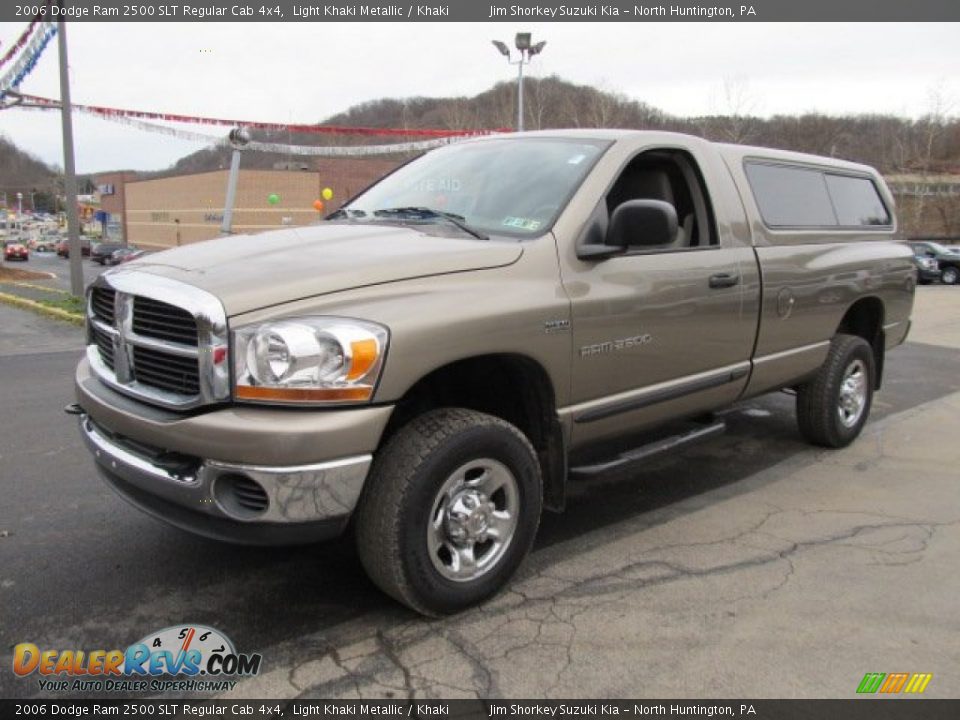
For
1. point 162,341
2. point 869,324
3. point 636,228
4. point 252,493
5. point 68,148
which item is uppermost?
point 68,148

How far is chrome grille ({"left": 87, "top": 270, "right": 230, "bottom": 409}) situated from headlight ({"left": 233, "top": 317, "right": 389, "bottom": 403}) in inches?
3.2

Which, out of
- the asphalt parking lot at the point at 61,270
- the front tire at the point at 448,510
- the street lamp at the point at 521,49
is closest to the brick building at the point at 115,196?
the asphalt parking lot at the point at 61,270

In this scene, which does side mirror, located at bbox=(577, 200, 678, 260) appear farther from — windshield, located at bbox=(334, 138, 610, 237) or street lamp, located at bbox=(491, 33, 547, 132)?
street lamp, located at bbox=(491, 33, 547, 132)

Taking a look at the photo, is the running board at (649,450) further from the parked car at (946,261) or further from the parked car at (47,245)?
the parked car at (47,245)

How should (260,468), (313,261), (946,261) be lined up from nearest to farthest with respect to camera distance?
(260,468)
(313,261)
(946,261)

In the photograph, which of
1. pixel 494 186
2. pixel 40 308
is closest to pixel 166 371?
pixel 494 186

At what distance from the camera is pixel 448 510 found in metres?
3.00

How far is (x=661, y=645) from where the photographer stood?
9.59 ft

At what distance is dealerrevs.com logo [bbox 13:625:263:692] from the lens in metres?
2.67

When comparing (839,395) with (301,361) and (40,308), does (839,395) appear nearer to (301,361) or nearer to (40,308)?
(301,361)

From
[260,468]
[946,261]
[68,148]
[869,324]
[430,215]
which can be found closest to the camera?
[260,468]

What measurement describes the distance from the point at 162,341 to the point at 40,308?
43.0 ft

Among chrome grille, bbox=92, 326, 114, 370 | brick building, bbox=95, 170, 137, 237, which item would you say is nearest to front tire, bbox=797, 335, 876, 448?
chrome grille, bbox=92, 326, 114, 370
